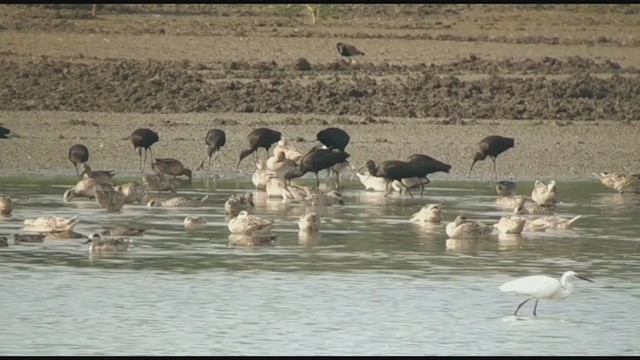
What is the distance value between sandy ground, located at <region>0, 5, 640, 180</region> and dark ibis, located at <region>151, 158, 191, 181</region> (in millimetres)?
1448

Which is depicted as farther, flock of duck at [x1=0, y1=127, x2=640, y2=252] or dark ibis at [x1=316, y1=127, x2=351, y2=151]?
dark ibis at [x1=316, y1=127, x2=351, y2=151]

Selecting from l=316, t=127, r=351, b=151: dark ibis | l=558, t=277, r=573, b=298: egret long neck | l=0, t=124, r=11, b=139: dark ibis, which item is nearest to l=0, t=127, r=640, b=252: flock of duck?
l=316, t=127, r=351, b=151: dark ibis

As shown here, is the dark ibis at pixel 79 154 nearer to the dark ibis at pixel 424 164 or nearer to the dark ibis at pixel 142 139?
the dark ibis at pixel 142 139

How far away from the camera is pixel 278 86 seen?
25.0 metres

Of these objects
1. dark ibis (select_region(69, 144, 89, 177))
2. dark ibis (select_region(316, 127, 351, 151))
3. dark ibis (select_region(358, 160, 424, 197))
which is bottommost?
dark ibis (select_region(358, 160, 424, 197))

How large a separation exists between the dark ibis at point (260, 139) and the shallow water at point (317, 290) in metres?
3.52

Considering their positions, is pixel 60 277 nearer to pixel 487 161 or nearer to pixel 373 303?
pixel 373 303

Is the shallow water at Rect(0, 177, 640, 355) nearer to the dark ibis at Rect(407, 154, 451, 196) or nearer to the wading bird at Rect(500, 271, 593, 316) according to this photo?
the wading bird at Rect(500, 271, 593, 316)

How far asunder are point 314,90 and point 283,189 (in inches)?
284

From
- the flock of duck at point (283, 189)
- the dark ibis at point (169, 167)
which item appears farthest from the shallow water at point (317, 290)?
the dark ibis at point (169, 167)

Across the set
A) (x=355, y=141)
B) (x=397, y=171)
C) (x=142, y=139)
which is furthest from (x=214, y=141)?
(x=397, y=171)

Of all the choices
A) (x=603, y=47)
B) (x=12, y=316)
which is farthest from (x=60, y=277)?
(x=603, y=47)

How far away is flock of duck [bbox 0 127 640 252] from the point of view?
46.7ft

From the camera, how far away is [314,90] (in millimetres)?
24625
